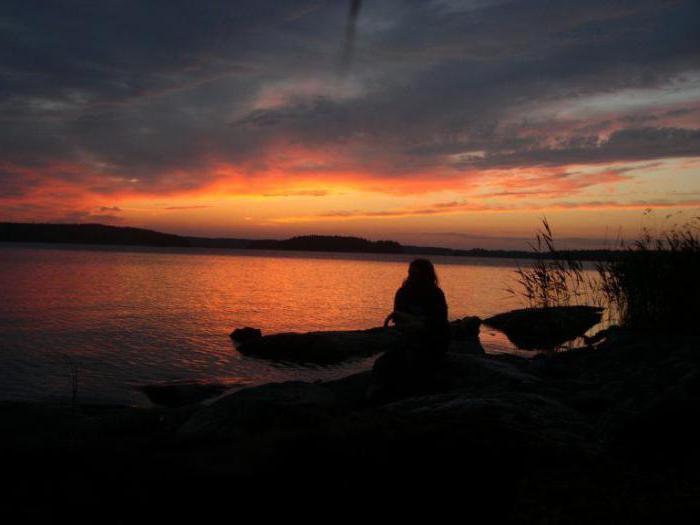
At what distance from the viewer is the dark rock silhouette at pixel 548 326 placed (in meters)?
23.5

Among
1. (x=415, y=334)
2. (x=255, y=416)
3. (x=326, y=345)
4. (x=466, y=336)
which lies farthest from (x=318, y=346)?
(x=255, y=416)

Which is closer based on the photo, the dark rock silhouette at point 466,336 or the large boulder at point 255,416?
the large boulder at point 255,416

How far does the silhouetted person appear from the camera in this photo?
9.45 meters

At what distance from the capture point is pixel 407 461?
12.0 ft

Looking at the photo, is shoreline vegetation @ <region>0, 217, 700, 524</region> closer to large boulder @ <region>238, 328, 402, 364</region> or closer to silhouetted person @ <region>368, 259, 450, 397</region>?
silhouetted person @ <region>368, 259, 450, 397</region>

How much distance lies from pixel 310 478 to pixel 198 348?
2009cm

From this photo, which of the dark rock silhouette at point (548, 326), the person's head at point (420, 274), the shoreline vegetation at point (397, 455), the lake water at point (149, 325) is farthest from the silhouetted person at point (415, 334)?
the dark rock silhouette at point (548, 326)

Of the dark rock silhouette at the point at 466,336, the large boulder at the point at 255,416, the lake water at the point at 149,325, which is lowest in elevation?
the lake water at the point at 149,325

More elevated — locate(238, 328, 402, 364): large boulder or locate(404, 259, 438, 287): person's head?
locate(404, 259, 438, 287): person's head

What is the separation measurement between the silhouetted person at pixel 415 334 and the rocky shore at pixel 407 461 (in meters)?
2.72

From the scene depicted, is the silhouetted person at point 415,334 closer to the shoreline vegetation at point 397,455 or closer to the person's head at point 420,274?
the person's head at point 420,274

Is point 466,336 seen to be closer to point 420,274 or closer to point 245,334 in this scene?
point 245,334

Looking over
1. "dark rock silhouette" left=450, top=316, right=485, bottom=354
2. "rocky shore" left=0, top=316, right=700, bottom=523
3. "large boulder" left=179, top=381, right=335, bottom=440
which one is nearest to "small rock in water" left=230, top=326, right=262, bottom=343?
"dark rock silhouette" left=450, top=316, right=485, bottom=354

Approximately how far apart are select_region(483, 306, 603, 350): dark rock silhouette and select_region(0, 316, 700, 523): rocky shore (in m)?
16.7
